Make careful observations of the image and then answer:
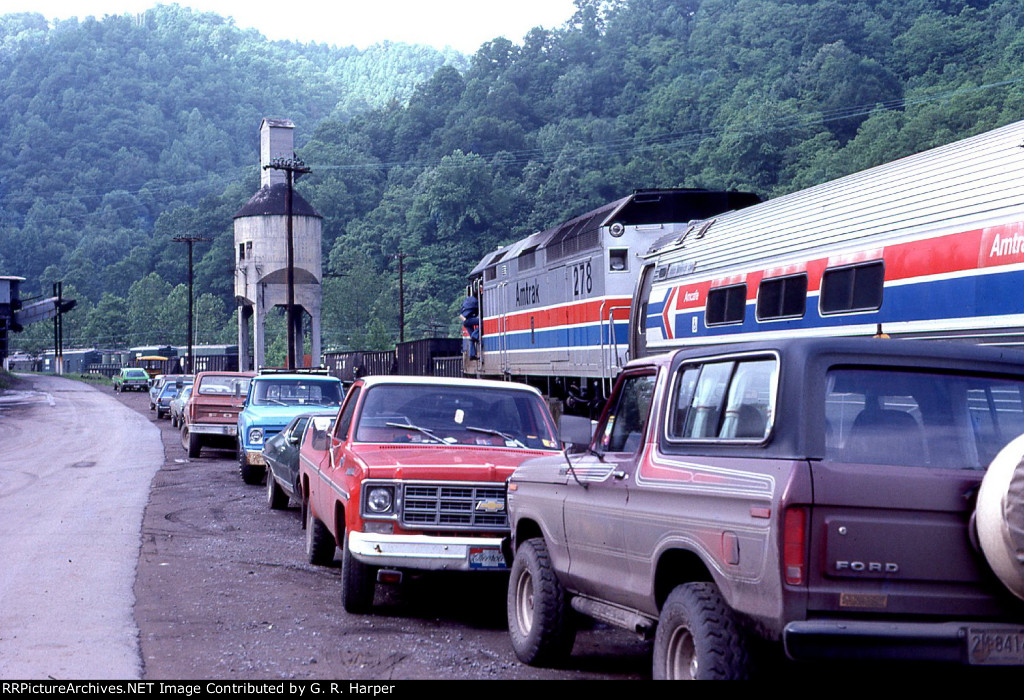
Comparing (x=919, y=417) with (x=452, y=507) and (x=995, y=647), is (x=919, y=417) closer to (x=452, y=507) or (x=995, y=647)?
(x=995, y=647)

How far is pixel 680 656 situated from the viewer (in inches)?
220

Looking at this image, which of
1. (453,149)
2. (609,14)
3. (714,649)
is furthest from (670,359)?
(609,14)

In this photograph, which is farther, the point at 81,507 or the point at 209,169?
the point at 209,169

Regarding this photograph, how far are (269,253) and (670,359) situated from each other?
58.1m

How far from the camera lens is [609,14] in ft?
501

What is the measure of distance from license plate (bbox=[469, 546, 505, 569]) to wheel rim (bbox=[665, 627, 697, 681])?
9.95 ft

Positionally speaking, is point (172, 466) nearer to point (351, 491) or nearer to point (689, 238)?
point (689, 238)

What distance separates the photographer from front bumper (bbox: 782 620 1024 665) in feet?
15.4

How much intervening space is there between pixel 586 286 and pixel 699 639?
18109mm

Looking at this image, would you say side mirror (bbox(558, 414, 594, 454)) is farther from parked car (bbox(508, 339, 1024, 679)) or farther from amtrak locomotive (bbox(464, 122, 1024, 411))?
amtrak locomotive (bbox(464, 122, 1024, 411))

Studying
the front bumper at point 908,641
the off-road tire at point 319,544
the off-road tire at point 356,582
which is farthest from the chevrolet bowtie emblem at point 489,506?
the front bumper at point 908,641

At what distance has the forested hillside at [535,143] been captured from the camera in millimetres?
93500

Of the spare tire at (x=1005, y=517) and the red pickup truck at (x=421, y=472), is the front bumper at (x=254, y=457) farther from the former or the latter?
the spare tire at (x=1005, y=517)

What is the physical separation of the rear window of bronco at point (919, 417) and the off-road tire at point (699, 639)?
2.90 ft
